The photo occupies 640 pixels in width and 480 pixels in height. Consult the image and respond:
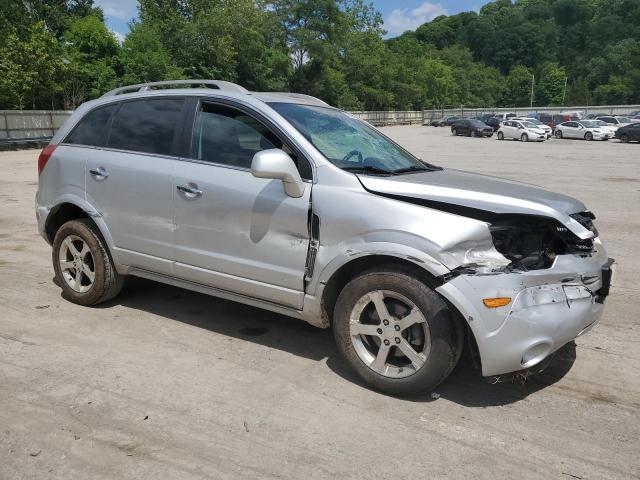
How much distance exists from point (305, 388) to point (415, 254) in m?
1.12

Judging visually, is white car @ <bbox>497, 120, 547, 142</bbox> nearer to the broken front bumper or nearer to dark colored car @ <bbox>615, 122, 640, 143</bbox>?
dark colored car @ <bbox>615, 122, 640, 143</bbox>

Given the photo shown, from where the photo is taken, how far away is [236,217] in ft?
13.1

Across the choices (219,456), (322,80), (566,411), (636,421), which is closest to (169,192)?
(219,456)

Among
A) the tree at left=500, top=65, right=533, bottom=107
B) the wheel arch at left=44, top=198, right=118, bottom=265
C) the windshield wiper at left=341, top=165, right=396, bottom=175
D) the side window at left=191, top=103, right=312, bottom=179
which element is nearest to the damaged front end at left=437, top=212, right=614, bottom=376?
the windshield wiper at left=341, top=165, right=396, bottom=175

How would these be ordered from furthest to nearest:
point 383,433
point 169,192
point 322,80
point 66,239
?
point 322,80
point 66,239
point 169,192
point 383,433

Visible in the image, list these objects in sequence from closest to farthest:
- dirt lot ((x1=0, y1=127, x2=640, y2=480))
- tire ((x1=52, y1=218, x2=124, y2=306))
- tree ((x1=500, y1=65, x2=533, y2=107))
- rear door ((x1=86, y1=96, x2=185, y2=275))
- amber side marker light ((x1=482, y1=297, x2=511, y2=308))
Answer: dirt lot ((x1=0, y1=127, x2=640, y2=480)) → amber side marker light ((x1=482, y1=297, x2=511, y2=308)) → rear door ((x1=86, y1=96, x2=185, y2=275)) → tire ((x1=52, y1=218, x2=124, y2=306)) → tree ((x1=500, y1=65, x2=533, y2=107))

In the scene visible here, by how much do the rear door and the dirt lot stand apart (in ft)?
2.17

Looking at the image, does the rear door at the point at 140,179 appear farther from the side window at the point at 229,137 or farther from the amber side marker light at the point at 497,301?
the amber side marker light at the point at 497,301

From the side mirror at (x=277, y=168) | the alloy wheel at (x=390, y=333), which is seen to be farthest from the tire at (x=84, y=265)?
the alloy wheel at (x=390, y=333)

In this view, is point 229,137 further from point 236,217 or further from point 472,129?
point 472,129

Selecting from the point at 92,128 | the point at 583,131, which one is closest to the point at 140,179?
the point at 92,128

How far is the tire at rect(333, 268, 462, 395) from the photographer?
330 cm

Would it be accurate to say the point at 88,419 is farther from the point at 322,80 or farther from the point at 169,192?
the point at 322,80

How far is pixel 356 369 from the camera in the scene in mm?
3633
